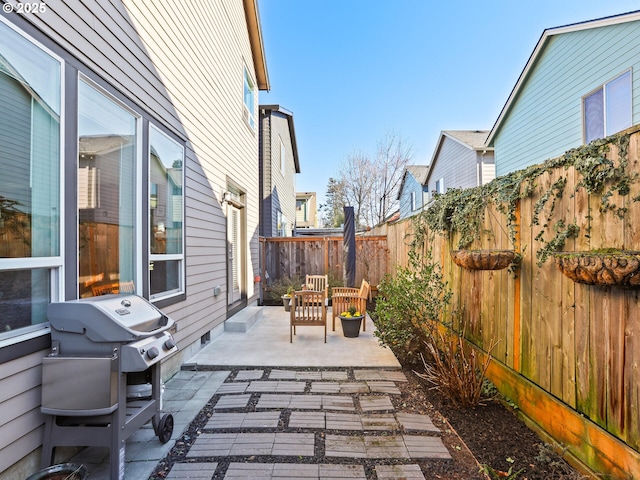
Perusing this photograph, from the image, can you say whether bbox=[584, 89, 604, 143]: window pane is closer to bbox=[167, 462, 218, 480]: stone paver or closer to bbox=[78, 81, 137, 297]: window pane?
bbox=[78, 81, 137, 297]: window pane

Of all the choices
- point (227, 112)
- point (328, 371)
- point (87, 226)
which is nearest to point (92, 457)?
point (87, 226)

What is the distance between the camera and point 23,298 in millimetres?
1931

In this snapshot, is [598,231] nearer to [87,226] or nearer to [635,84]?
[87,226]

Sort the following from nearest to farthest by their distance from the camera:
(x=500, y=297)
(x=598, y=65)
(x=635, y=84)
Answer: (x=500, y=297), (x=635, y=84), (x=598, y=65)

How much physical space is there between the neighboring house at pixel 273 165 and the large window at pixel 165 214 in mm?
6672

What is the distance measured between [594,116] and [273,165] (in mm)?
8473

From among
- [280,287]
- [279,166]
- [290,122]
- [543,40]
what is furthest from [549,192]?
[290,122]

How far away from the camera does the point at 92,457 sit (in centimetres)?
232

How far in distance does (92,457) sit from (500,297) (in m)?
3.48

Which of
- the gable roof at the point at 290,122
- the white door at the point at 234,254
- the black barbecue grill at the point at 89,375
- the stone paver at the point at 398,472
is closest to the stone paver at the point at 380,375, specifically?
the stone paver at the point at 398,472

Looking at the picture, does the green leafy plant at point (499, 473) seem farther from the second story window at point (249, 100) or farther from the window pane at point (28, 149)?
the second story window at point (249, 100)

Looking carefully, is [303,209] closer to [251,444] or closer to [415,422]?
[415,422]

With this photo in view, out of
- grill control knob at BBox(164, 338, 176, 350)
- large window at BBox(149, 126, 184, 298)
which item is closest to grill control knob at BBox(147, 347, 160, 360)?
grill control knob at BBox(164, 338, 176, 350)

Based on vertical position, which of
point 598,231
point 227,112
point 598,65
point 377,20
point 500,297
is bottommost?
point 500,297
